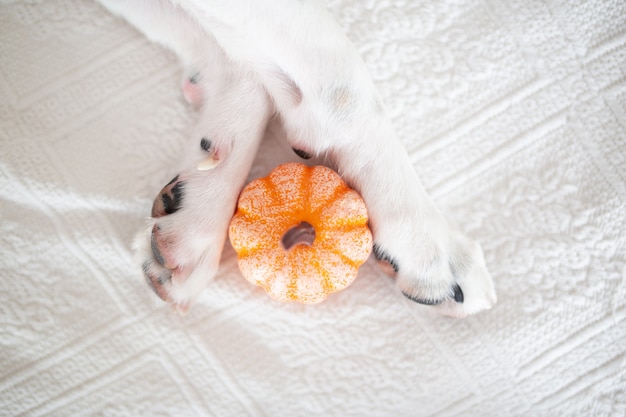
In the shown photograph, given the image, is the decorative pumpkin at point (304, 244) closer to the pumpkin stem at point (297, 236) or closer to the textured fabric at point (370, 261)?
the pumpkin stem at point (297, 236)

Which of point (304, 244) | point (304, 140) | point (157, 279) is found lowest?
point (157, 279)

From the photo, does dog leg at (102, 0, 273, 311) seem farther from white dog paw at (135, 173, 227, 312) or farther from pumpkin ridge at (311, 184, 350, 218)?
pumpkin ridge at (311, 184, 350, 218)

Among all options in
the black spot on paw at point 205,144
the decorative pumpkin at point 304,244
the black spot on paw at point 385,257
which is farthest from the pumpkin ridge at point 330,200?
the black spot on paw at point 205,144

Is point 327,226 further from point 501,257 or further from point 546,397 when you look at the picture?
point 546,397

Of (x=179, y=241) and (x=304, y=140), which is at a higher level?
(x=304, y=140)

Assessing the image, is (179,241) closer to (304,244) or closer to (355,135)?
(304,244)

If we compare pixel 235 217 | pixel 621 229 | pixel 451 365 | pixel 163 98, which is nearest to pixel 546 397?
pixel 451 365

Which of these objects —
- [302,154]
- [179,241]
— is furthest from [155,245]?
[302,154]
